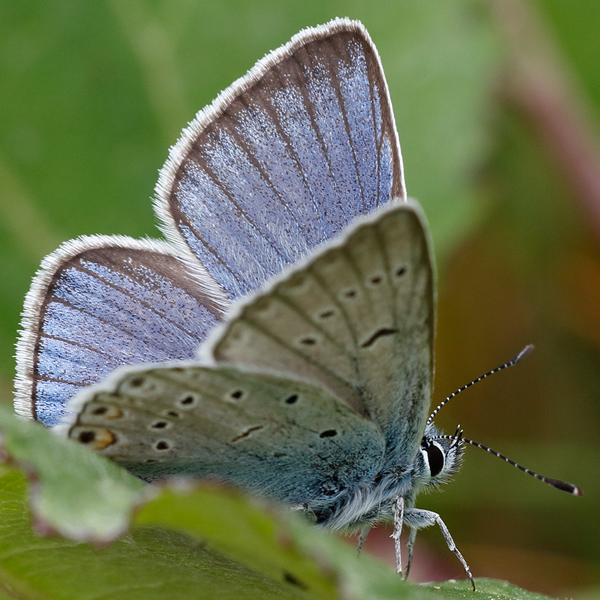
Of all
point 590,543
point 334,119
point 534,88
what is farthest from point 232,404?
point 534,88

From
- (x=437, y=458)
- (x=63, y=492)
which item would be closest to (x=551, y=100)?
(x=437, y=458)

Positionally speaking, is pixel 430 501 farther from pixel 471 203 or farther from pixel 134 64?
pixel 134 64

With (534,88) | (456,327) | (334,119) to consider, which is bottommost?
(456,327)

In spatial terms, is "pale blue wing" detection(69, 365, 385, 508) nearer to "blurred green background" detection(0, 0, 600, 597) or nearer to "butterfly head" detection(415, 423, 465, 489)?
"butterfly head" detection(415, 423, 465, 489)

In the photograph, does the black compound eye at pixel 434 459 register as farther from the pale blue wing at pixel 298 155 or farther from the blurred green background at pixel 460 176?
the blurred green background at pixel 460 176

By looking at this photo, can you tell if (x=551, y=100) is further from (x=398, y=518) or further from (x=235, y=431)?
(x=235, y=431)

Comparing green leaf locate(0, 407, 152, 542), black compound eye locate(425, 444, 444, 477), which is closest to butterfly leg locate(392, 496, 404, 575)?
black compound eye locate(425, 444, 444, 477)
